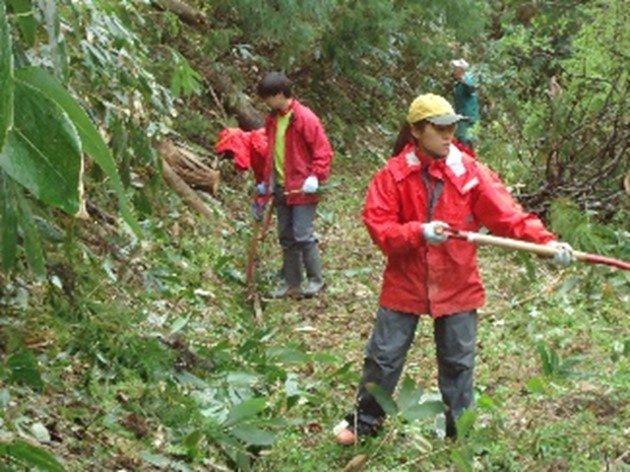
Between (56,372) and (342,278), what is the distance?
471 cm

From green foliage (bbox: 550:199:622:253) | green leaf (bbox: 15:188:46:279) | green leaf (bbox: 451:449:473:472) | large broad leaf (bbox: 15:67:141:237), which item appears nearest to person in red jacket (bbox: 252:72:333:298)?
green foliage (bbox: 550:199:622:253)

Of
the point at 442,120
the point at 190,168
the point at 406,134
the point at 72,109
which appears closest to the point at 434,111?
the point at 442,120

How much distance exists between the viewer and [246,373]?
16.0 feet

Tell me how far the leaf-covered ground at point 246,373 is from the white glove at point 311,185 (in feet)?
3.31

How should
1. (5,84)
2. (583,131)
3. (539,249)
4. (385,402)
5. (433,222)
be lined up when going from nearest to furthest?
(5,84), (539,249), (385,402), (433,222), (583,131)

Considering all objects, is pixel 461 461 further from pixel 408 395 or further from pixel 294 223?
pixel 294 223

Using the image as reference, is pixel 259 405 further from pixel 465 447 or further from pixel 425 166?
pixel 425 166

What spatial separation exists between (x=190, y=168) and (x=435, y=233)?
5737mm

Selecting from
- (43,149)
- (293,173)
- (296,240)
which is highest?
(43,149)

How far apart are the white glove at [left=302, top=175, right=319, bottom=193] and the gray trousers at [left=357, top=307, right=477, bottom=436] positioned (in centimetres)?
305

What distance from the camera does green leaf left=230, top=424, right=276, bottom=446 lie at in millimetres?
3994

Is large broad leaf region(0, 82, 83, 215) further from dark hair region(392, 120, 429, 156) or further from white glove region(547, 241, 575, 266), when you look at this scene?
dark hair region(392, 120, 429, 156)

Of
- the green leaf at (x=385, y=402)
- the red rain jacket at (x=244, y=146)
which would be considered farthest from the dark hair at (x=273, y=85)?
the green leaf at (x=385, y=402)

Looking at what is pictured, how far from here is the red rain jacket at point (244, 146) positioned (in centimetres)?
825
